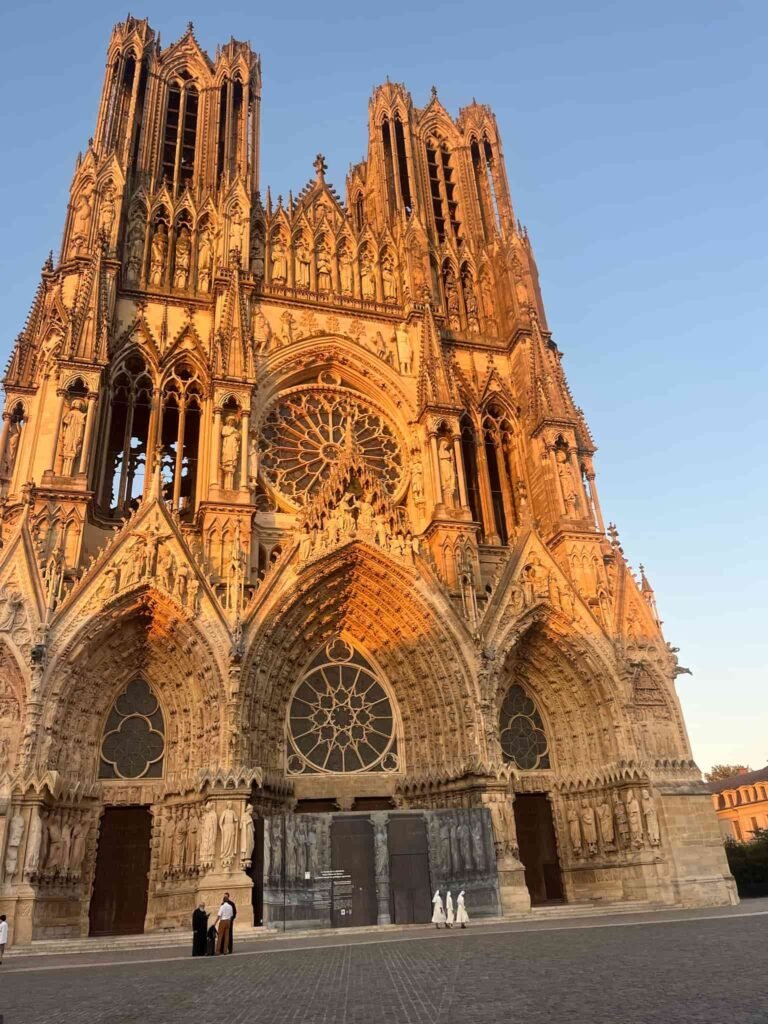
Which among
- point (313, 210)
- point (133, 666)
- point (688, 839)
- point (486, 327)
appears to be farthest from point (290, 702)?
point (313, 210)

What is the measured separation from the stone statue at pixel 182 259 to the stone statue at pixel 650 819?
1912cm

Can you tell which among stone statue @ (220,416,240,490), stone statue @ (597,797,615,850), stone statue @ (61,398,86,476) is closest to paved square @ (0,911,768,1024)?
stone statue @ (597,797,615,850)

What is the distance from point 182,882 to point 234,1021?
11022 millimetres

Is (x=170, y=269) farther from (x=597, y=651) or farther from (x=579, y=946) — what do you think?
(x=579, y=946)

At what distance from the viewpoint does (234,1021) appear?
18.4ft

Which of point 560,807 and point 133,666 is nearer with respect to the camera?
point 133,666

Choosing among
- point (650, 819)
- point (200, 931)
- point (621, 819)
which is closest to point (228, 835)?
point (200, 931)

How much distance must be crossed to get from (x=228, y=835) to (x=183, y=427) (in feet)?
35.8

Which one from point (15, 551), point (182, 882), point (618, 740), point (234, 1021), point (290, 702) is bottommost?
point (234, 1021)

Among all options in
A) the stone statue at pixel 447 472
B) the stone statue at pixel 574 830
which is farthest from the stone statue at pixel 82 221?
the stone statue at pixel 574 830

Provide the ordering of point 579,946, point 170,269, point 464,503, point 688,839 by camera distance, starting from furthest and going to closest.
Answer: point 170,269 < point 464,503 < point 688,839 < point 579,946

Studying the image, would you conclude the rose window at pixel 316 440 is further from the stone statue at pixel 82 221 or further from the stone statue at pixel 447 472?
the stone statue at pixel 82 221

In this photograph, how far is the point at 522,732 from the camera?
19641 millimetres

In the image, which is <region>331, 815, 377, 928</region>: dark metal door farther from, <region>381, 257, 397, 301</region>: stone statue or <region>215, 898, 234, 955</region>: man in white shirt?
<region>381, 257, 397, 301</region>: stone statue
